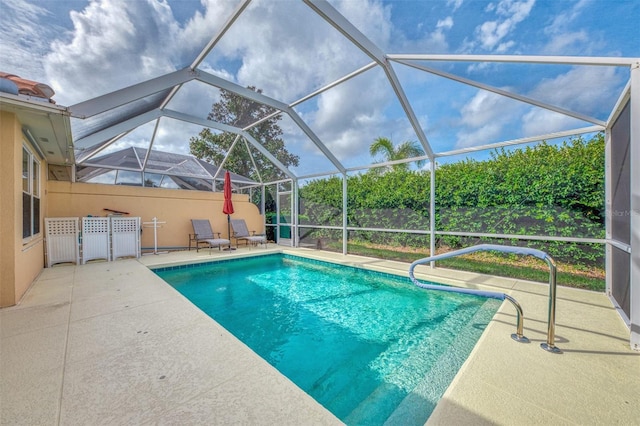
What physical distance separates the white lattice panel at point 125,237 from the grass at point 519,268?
26.6 feet

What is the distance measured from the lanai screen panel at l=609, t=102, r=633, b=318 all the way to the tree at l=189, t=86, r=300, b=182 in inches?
265

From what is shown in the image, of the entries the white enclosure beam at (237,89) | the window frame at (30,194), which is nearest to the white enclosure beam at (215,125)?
the white enclosure beam at (237,89)

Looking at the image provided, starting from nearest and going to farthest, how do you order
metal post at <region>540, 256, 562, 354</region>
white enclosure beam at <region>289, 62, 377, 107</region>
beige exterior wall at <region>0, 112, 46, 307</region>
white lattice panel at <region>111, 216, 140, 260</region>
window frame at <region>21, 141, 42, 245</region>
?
metal post at <region>540, 256, 562, 354</region> → beige exterior wall at <region>0, 112, 46, 307</region> → window frame at <region>21, 141, 42, 245</region> → white enclosure beam at <region>289, 62, 377, 107</region> → white lattice panel at <region>111, 216, 140, 260</region>

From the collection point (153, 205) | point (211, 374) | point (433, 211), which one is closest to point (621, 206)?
point (433, 211)

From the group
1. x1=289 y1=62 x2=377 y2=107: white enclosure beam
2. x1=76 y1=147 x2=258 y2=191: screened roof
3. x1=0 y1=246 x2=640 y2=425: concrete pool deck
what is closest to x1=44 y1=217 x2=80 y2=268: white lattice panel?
x1=76 y1=147 x2=258 y2=191: screened roof

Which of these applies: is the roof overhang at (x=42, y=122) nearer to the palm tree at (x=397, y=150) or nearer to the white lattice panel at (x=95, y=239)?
the white lattice panel at (x=95, y=239)

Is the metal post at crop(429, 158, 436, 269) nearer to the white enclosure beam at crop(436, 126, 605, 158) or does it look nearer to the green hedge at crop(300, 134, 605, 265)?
the green hedge at crop(300, 134, 605, 265)

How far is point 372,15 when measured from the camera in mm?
4336

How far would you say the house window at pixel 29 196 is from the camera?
4668mm

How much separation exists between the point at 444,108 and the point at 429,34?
173cm

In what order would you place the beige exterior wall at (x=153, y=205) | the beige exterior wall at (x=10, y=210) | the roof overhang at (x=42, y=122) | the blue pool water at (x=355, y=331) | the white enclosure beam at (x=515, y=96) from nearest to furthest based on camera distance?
the blue pool water at (x=355, y=331) < the roof overhang at (x=42, y=122) < the beige exterior wall at (x=10, y=210) < the white enclosure beam at (x=515, y=96) < the beige exterior wall at (x=153, y=205)

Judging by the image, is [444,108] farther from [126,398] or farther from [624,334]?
[126,398]

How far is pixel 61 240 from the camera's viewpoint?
22.9ft

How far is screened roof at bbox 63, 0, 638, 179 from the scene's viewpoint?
390 centimetres
